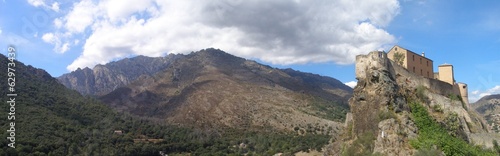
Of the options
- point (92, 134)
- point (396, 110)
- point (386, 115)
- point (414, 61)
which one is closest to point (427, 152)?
point (386, 115)

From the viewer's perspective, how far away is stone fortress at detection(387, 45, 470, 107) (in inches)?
1412

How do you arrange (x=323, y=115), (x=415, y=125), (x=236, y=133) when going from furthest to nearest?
(x=323, y=115)
(x=236, y=133)
(x=415, y=125)

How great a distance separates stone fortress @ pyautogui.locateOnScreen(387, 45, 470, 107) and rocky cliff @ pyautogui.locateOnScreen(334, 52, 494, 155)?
5.38 feet

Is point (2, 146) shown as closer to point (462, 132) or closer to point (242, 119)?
point (462, 132)

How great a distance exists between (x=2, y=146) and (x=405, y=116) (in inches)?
2032

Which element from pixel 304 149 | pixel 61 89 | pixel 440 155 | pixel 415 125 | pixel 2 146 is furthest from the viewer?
pixel 61 89

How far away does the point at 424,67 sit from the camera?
37.4 m

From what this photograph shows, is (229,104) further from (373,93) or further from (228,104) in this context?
(373,93)

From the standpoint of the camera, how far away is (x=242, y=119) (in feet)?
418

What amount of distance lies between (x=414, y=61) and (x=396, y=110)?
7081mm

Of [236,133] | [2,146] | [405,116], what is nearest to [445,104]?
[405,116]

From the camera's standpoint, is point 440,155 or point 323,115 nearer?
point 440,155

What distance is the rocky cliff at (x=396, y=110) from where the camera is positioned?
2988 cm

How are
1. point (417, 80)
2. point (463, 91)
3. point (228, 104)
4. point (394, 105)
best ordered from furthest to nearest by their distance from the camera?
1. point (228, 104)
2. point (463, 91)
3. point (417, 80)
4. point (394, 105)
